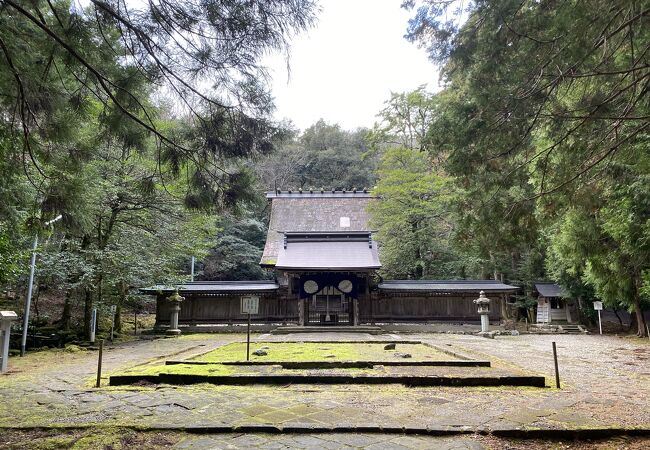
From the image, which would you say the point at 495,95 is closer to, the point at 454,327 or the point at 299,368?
the point at 299,368

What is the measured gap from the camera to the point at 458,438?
3.24 m

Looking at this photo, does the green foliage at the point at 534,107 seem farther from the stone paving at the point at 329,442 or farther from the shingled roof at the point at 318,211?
the shingled roof at the point at 318,211

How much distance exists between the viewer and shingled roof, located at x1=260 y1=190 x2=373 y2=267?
2242 centimetres

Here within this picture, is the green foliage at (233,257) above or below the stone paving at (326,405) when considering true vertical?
above

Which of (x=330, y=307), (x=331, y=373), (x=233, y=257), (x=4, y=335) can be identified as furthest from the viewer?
(x=233, y=257)

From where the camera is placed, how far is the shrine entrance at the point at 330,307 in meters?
16.6

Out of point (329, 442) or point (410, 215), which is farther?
point (410, 215)

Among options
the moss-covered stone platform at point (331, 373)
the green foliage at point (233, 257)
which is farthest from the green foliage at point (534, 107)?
the green foliage at point (233, 257)

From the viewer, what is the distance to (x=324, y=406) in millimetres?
4113

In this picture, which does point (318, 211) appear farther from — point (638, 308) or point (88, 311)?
point (638, 308)

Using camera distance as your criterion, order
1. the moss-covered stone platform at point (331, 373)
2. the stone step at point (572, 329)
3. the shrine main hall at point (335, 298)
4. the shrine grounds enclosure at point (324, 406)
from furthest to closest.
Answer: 1. the stone step at point (572, 329)
2. the shrine main hall at point (335, 298)
3. the moss-covered stone platform at point (331, 373)
4. the shrine grounds enclosure at point (324, 406)

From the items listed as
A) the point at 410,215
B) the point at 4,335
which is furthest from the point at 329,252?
the point at 4,335

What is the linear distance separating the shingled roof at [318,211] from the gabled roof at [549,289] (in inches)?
360

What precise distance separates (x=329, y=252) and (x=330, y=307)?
227 cm
